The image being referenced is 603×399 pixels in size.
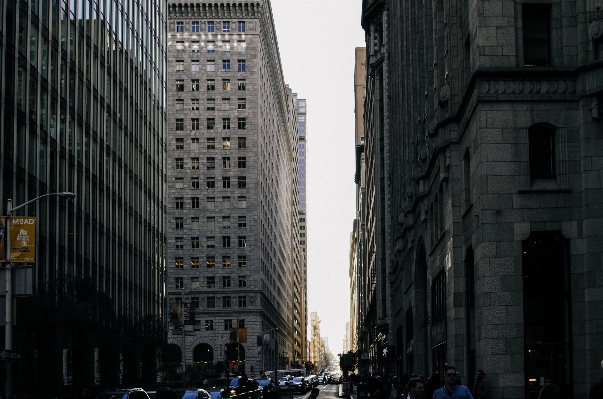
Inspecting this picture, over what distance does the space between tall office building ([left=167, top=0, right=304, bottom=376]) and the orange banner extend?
9436 centimetres

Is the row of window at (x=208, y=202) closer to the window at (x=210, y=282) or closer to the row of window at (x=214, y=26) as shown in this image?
the window at (x=210, y=282)

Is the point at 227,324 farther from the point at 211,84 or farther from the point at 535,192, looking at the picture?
the point at 535,192

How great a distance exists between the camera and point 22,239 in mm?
33156

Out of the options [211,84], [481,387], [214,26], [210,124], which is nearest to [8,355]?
[481,387]

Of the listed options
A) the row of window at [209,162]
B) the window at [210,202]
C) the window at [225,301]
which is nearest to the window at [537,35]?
the row of window at [209,162]

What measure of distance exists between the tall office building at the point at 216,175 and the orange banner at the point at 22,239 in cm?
9436

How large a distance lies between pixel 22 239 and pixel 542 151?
18.8 metres

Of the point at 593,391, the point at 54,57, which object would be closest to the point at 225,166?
the point at 54,57

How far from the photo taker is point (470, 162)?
32.6 metres

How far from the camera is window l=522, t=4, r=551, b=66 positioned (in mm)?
30500

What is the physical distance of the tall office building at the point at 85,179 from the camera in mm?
47312

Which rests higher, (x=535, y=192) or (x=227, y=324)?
(x=535, y=192)

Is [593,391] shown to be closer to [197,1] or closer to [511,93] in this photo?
[511,93]

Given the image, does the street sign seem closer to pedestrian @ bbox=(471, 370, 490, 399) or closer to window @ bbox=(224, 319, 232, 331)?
pedestrian @ bbox=(471, 370, 490, 399)
